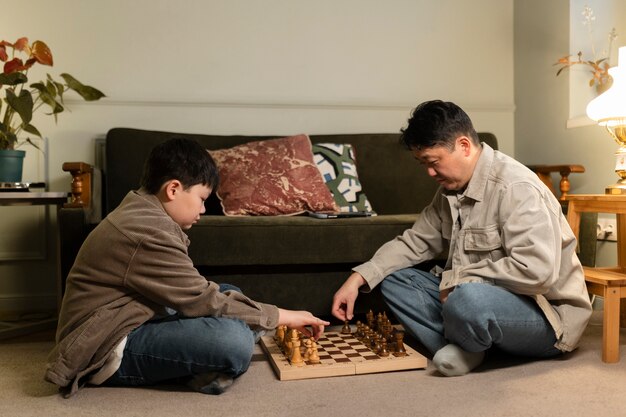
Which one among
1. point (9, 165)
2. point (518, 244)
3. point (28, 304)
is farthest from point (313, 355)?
point (28, 304)

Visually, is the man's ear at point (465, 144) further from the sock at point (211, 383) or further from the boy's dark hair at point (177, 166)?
the sock at point (211, 383)

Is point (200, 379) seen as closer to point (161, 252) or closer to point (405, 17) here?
point (161, 252)

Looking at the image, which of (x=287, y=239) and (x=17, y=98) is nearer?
(x=287, y=239)

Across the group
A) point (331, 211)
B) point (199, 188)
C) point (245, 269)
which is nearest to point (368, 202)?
point (331, 211)

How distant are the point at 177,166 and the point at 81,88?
1355mm

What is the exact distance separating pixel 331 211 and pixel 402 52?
123 cm

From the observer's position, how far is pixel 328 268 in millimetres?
2242

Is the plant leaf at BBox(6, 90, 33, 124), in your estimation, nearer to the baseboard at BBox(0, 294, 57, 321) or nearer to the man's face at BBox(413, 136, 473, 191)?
the baseboard at BBox(0, 294, 57, 321)

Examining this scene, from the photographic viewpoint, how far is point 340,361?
5.58ft

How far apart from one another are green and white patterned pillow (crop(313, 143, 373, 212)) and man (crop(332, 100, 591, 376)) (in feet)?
2.67

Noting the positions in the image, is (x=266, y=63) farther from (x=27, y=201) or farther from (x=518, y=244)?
(x=518, y=244)

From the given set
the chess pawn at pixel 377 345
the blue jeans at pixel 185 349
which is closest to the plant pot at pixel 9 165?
the blue jeans at pixel 185 349

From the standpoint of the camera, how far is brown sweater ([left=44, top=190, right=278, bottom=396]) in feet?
4.80

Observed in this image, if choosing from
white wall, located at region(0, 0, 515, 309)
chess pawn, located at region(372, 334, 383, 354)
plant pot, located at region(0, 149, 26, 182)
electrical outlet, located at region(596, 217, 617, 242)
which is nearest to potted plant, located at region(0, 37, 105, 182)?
plant pot, located at region(0, 149, 26, 182)
